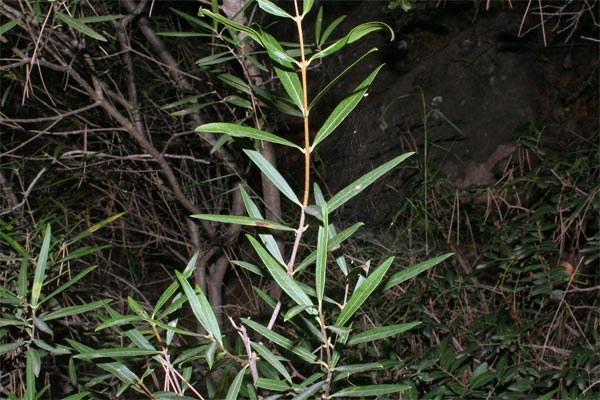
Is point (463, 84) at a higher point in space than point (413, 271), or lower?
lower

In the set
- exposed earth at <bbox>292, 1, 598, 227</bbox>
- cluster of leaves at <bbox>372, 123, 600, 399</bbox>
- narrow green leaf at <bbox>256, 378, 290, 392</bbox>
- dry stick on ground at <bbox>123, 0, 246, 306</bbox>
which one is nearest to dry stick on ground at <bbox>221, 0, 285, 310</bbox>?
dry stick on ground at <bbox>123, 0, 246, 306</bbox>

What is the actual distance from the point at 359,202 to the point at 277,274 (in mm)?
1722

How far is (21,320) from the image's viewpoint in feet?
3.33

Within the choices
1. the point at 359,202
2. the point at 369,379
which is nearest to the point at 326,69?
the point at 359,202

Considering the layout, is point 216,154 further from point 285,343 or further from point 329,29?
point 285,343

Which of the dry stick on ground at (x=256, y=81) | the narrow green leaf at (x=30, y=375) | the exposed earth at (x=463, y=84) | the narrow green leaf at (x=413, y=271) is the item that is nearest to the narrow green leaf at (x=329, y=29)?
the dry stick on ground at (x=256, y=81)

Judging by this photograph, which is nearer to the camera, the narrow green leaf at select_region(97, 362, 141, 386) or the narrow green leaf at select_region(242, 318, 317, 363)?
the narrow green leaf at select_region(242, 318, 317, 363)

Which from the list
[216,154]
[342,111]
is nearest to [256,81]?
[216,154]

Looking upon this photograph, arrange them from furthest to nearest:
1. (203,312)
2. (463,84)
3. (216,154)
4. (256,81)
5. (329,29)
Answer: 1. (463,84)
2. (216,154)
3. (256,81)
4. (329,29)
5. (203,312)

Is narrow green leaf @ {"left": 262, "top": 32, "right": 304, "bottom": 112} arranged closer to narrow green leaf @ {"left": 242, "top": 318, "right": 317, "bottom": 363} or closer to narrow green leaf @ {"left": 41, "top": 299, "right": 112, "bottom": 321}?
narrow green leaf @ {"left": 242, "top": 318, "right": 317, "bottom": 363}

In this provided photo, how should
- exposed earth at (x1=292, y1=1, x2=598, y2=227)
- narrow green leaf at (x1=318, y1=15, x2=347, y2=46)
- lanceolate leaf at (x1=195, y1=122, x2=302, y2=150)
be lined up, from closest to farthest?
1. lanceolate leaf at (x1=195, y1=122, x2=302, y2=150)
2. narrow green leaf at (x1=318, y1=15, x2=347, y2=46)
3. exposed earth at (x1=292, y1=1, x2=598, y2=227)

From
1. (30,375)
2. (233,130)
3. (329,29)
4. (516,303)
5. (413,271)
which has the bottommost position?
(516,303)

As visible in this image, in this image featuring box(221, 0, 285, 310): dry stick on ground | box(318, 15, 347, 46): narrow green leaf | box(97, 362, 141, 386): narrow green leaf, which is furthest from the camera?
box(221, 0, 285, 310): dry stick on ground

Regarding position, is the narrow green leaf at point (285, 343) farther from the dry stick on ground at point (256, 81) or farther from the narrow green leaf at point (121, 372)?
the dry stick on ground at point (256, 81)
